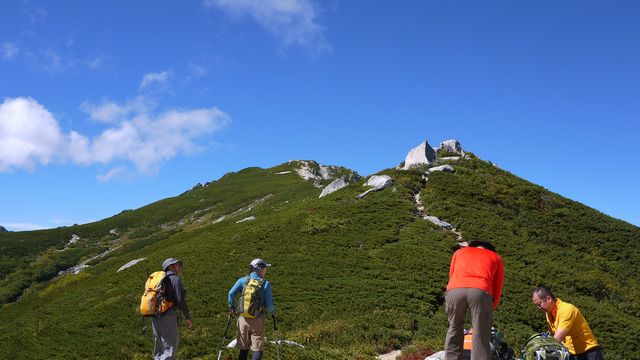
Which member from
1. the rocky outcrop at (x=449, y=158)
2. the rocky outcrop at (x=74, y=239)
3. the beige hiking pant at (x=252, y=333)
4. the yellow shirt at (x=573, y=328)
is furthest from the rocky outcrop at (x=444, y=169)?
the rocky outcrop at (x=74, y=239)

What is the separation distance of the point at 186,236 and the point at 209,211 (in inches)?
1093

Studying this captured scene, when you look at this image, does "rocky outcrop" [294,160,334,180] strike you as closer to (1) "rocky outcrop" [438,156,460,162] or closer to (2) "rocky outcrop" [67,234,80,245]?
(2) "rocky outcrop" [67,234,80,245]

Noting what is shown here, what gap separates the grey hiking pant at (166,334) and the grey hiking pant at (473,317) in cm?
575

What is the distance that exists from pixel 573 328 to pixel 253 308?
6340mm

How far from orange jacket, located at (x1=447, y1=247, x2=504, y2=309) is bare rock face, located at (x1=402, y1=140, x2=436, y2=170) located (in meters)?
46.4

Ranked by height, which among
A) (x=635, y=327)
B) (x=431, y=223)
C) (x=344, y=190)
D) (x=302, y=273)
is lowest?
(x=635, y=327)

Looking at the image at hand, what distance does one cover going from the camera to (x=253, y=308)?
35.6 ft

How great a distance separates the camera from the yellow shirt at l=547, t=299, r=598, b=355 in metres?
8.58

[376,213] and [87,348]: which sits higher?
[376,213]

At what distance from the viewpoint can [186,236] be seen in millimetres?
45281

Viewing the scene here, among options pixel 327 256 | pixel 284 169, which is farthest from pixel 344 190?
pixel 284 169

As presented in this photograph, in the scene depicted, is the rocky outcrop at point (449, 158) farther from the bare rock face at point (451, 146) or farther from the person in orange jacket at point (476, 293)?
the person in orange jacket at point (476, 293)

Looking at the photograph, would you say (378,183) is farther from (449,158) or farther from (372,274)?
(372,274)

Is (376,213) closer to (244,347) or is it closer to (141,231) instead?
(244,347)
